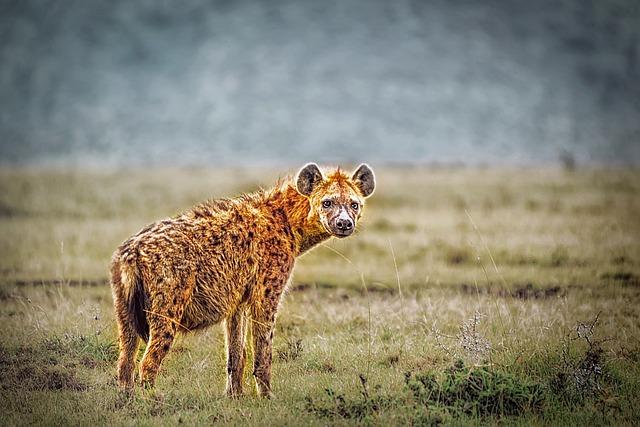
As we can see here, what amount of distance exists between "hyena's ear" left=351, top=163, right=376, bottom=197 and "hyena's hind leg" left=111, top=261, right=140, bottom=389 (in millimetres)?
2505

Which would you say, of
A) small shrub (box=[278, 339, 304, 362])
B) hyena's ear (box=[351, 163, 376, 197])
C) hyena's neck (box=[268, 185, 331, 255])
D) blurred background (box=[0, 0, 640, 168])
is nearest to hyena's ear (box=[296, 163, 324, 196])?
hyena's neck (box=[268, 185, 331, 255])

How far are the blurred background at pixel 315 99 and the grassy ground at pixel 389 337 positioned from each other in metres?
58.5

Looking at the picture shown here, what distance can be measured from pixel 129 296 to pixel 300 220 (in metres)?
1.92

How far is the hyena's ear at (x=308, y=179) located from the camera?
26.5 ft

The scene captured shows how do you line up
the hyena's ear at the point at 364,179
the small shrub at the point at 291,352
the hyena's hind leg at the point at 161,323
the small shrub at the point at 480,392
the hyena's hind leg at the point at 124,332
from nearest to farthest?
1. the hyena's hind leg at the point at 161,323
2. the hyena's hind leg at the point at 124,332
3. the small shrub at the point at 480,392
4. the hyena's ear at the point at 364,179
5. the small shrub at the point at 291,352

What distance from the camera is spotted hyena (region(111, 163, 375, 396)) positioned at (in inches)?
281

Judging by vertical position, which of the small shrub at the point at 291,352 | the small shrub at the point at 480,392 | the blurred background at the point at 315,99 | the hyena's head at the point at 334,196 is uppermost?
the blurred background at the point at 315,99

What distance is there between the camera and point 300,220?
8.32 meters

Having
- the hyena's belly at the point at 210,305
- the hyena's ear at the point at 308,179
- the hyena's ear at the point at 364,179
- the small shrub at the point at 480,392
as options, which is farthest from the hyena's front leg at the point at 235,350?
the hyena's ear at the point at 364,179

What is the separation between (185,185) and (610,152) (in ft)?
207

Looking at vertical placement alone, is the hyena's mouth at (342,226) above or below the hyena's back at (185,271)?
above

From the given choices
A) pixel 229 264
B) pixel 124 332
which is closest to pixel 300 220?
pixel 229 264

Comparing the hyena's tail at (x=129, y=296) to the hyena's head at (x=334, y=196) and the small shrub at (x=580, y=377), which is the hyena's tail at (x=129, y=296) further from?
the small shrub at (x=580, y=377)

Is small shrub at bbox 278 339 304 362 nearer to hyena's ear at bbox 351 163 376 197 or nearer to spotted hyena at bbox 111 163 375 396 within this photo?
spotted hyena at bbox 111 163 375 396
